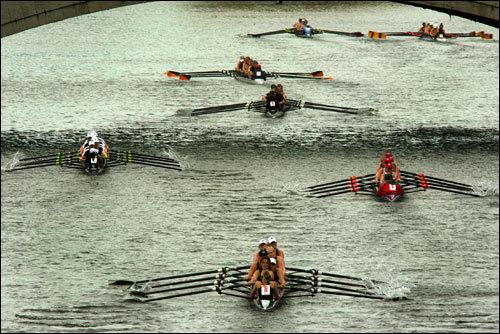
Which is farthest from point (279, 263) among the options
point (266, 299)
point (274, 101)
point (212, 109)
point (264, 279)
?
point (212, 109)

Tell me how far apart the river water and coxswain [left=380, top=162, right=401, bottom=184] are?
1285 millimetres

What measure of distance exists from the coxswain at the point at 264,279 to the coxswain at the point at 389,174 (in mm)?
11467

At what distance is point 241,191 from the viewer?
3388 cm

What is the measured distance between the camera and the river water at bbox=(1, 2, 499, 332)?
22.8 m

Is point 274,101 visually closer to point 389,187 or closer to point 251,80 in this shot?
point 251,80

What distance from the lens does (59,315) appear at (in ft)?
72.7

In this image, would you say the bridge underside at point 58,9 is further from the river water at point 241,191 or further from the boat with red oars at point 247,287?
the boat with red oars at point 247,287

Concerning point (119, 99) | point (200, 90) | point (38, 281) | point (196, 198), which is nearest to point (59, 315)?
point (38, 281)

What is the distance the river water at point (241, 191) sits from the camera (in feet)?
74.8

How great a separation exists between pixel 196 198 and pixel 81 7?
9.79 m

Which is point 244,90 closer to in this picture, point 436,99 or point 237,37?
point 436,99

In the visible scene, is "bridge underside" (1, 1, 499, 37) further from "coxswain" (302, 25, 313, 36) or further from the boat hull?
"coxswain" (302, 25, 313, 36)

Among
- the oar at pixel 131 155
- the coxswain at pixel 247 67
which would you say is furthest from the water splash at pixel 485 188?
the coxswain at pixel 247 67

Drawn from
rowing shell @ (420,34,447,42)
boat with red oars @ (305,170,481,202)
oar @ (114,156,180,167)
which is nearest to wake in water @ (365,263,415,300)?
boat with red oars @ (305,170,481,202)
